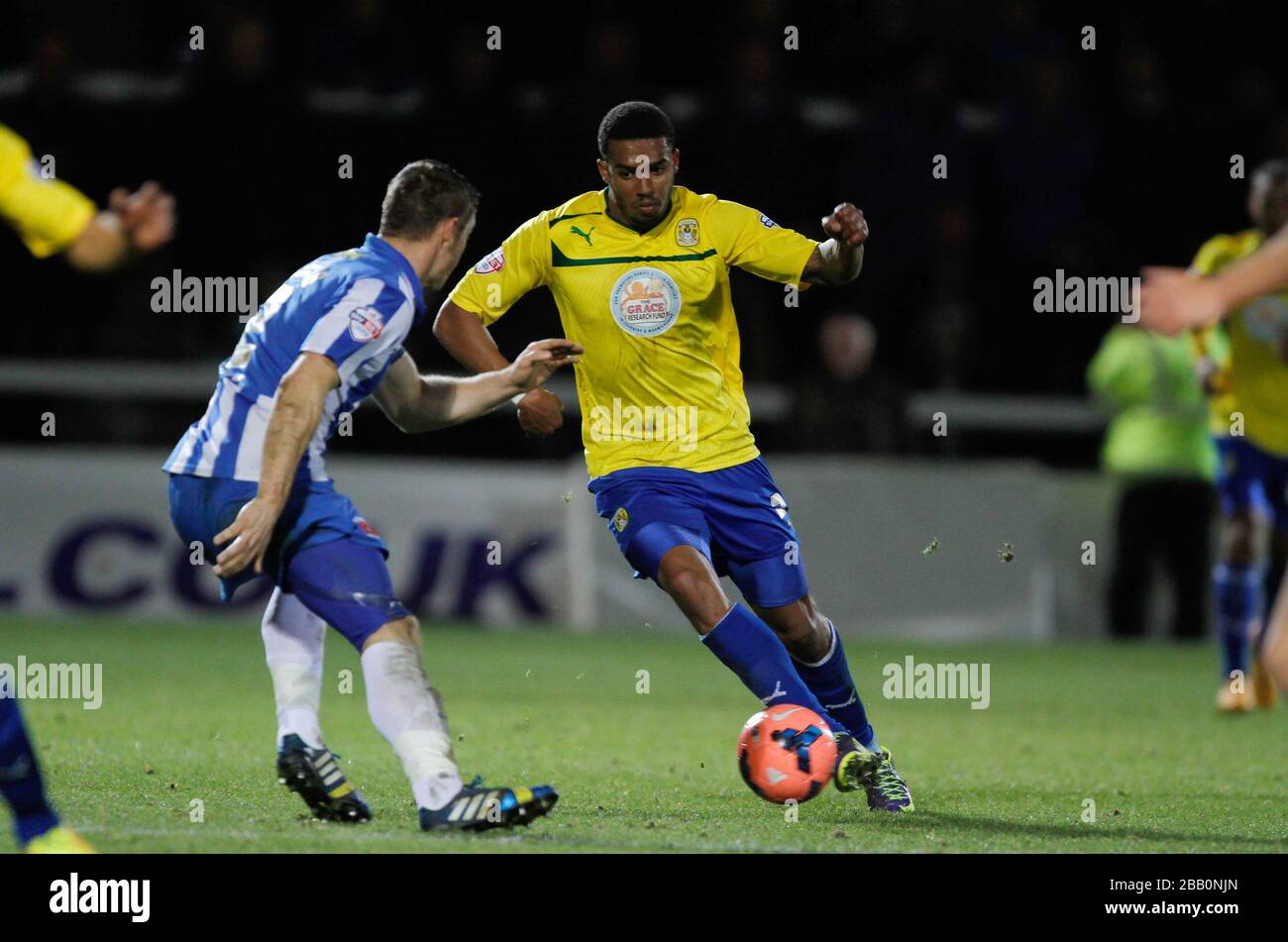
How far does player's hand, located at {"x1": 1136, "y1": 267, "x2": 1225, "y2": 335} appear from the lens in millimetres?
4457

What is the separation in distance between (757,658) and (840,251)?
1.40 meters

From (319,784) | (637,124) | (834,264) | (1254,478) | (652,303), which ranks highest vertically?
(637,124)

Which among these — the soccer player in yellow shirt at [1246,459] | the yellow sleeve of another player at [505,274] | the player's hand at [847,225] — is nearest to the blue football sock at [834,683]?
the player's hand at [847,225]

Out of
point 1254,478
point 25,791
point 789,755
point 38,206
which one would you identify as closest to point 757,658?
point 789,755

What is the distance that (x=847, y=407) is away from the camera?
552 inches

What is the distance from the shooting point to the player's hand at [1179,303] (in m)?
4.46

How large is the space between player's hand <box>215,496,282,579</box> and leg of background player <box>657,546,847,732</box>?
1597 mm

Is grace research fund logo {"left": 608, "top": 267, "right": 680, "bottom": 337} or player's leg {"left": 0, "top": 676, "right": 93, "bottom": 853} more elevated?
grace research fund logo {"left": 608, "top": 267, "right": 680, "bottom": 337}

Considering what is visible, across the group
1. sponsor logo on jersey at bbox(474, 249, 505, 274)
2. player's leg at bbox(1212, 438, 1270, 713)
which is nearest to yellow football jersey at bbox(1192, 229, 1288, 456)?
player's leg at bbox(1212, 438, 1270, 713)

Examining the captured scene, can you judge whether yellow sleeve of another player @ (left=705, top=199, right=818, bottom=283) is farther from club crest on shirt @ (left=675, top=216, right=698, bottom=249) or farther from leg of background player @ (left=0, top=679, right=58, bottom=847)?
leg of background player @ (left=0, top=679, right=58, bottom=847)

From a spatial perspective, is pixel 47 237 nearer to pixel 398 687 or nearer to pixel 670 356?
pixel 398 687

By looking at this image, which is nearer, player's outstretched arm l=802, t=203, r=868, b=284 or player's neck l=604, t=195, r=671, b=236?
player's outstretched arm l=802, t=203, r=868, b=284
